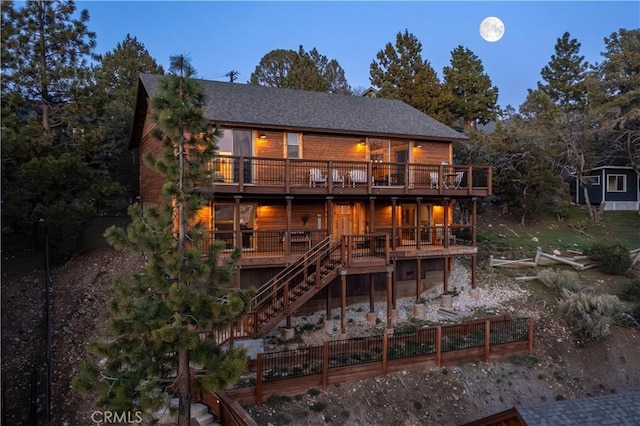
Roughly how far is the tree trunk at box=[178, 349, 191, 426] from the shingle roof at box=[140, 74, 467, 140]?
926 centimetres

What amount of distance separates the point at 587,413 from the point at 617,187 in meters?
33.5

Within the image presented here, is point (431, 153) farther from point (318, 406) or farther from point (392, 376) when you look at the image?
point (318, 406)

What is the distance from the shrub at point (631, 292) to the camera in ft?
53.8

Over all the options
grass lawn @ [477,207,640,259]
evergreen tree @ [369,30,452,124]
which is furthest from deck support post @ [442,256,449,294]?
evergreen tree @ [369,30,452,124]

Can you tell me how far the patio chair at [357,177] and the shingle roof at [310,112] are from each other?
1.80 metres

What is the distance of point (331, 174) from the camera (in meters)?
14.6

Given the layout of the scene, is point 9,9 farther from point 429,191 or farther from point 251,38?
point 251,38

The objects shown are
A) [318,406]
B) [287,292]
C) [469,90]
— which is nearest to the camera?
[318,406]

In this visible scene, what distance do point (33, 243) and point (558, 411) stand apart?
21.4 meters

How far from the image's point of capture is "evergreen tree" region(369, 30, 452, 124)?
30.7m

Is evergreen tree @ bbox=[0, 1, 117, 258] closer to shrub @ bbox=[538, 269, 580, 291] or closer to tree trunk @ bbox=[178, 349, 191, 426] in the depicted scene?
tree trunk @ bbox=[178, 349, 191, 426]

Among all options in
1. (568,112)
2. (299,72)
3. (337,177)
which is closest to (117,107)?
(337,177)

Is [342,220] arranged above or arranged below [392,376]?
above

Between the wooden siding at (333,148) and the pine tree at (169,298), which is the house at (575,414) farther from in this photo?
the wooden siding at (333,148)
